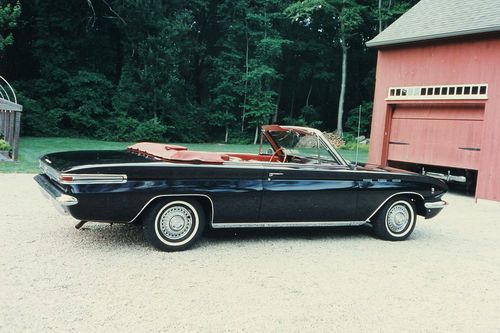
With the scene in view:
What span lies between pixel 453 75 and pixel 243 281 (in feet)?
30.3

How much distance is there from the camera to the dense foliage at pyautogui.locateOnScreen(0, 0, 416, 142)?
26375 mm

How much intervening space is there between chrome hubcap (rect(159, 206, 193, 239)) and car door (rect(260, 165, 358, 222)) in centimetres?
85

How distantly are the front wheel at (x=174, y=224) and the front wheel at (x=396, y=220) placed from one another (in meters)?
2.37

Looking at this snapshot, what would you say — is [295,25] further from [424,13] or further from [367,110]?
[424,13]

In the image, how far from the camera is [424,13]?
13914mm

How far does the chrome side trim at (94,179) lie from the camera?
15.3 ft

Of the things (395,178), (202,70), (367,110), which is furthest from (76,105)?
(395,178)

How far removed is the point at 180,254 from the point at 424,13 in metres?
11.7

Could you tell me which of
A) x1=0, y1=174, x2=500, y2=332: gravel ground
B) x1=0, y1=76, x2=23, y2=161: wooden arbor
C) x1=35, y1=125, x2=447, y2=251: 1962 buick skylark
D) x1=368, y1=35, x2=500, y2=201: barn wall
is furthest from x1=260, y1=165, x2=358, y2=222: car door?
x1=0, y1=76, x2=23, y2=161: wooden arbor

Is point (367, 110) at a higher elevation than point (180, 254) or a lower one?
higher

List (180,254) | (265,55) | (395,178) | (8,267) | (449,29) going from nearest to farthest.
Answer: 1. (8,267)
2. (180,254)
3. (395,178)
4. (449,29)
5. (265,55)

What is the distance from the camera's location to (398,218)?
6324 mm

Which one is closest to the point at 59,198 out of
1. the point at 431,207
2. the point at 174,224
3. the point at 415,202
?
the point at 174,224

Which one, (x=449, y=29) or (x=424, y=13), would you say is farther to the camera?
(x=424, y=13)
